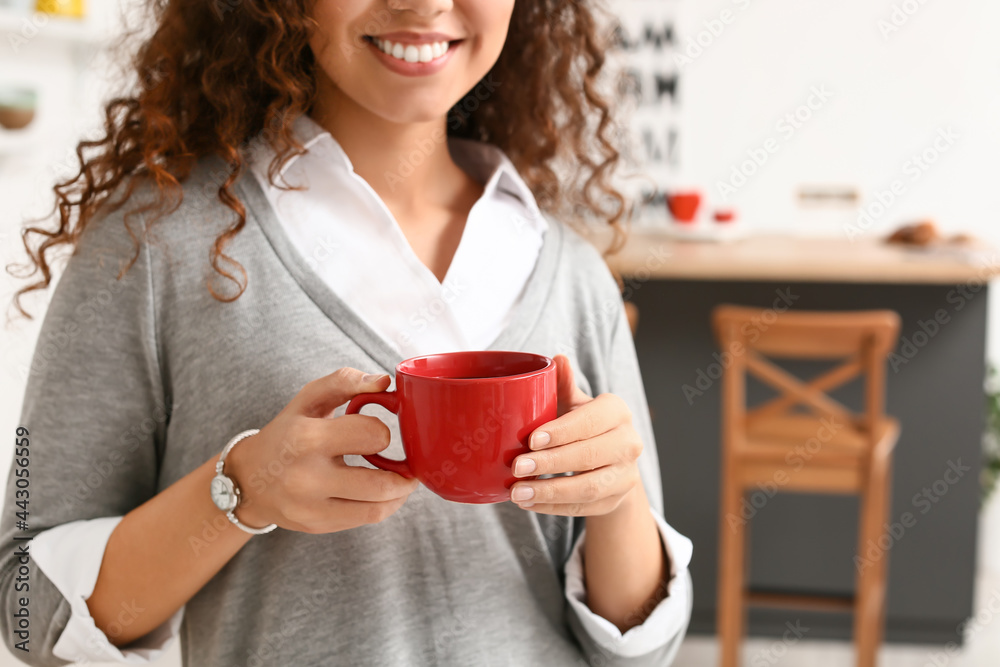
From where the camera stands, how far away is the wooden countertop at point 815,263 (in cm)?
236

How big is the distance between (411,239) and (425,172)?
0.09m

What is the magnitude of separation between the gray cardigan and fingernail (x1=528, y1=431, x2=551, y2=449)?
0.22m

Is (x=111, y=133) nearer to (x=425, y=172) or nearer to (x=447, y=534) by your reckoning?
(x=425, y=172)

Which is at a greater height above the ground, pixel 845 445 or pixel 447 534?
pixel 447 534

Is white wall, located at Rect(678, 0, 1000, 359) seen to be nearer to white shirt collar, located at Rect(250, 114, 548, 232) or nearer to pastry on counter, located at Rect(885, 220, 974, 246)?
pastry on counter, located at Rect(885, 220, 974, 246)

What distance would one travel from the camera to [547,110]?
109cm

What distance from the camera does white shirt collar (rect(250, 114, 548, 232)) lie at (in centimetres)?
87

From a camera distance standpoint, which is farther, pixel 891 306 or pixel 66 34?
pixel 891 306

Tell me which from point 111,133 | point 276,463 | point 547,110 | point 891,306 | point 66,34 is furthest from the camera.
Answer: point 891,306

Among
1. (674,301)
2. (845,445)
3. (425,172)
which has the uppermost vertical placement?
(425,172)

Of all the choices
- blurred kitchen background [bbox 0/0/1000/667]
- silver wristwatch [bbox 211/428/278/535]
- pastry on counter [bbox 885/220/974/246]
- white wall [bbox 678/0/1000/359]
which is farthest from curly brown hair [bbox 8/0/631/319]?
white wall [bbox 678/0/1000/359]

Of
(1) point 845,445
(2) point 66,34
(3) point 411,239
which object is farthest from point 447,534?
(2) point 66,34

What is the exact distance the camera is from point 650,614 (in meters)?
0.86

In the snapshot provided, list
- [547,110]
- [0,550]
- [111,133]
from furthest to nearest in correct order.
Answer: [547,110]
[111,133]
[0,550]
